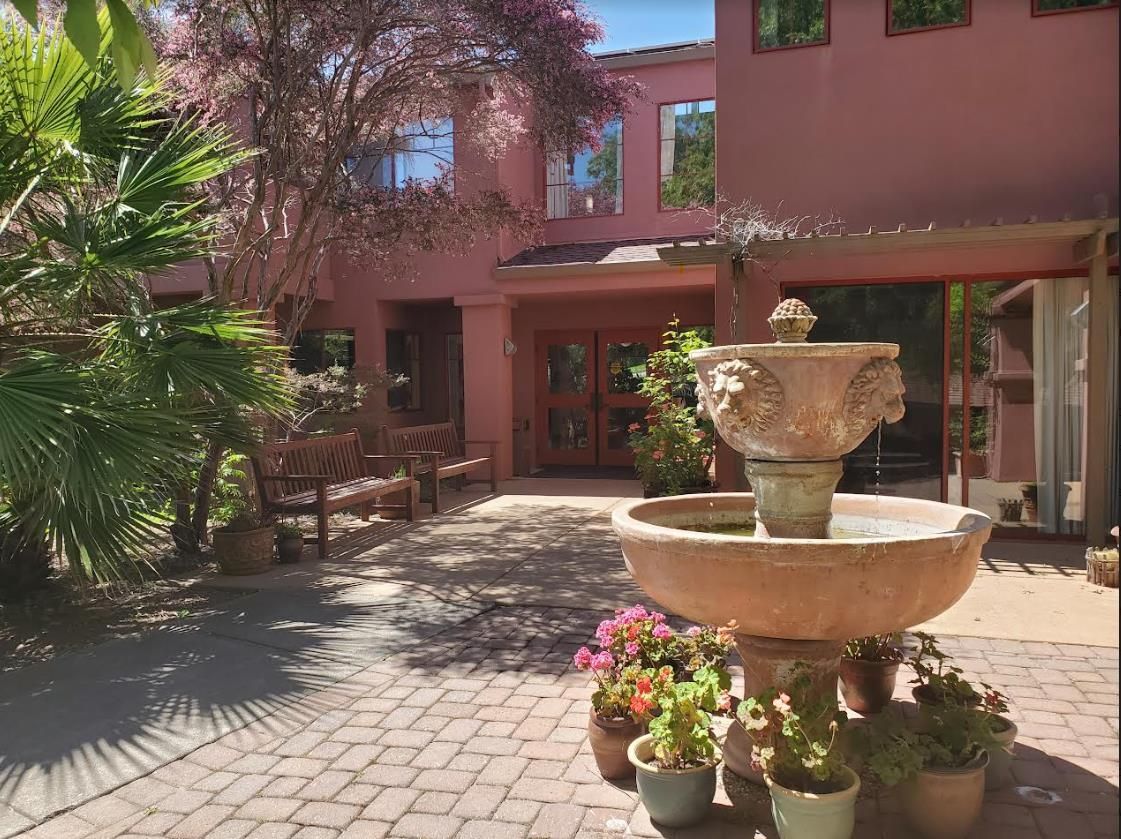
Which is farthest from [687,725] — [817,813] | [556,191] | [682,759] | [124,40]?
[556,191]

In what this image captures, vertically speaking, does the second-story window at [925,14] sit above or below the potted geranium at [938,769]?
above

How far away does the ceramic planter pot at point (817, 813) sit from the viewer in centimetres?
255

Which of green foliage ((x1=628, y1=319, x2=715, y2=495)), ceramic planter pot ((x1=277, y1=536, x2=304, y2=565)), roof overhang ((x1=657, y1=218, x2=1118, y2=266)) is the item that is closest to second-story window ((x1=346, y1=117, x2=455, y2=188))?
green foliage ((x1=628, y1=319, x2=715, y2=495))

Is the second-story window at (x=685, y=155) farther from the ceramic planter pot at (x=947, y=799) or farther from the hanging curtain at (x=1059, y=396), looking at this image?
the ceramic planter pot at (x=947, y=799)

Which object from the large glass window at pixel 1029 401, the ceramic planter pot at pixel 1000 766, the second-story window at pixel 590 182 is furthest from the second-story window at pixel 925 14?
the ceramic planter pot at pixel 1000 766

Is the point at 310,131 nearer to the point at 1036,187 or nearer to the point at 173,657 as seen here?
the point at 173,657

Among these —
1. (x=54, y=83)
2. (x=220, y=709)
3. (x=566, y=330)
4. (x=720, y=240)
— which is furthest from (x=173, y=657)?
(x=566, y=330)

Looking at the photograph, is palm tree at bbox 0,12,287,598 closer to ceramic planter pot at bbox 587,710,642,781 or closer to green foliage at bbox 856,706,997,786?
ceramic planter pot at bbox 587,710,642,781

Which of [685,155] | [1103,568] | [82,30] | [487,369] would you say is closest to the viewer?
[82,30]

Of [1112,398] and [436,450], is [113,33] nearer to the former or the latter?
[1112,398]

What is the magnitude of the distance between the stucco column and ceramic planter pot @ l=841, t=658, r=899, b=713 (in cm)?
841

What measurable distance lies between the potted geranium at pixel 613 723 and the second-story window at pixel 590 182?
1069cm

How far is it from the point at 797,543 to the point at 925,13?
7.25 metres

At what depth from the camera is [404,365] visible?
13.7 meters
